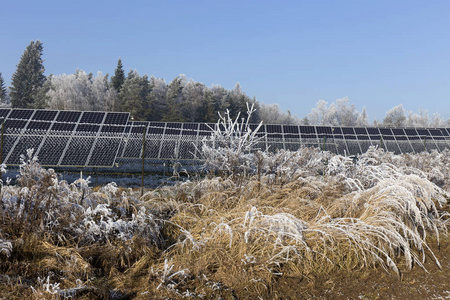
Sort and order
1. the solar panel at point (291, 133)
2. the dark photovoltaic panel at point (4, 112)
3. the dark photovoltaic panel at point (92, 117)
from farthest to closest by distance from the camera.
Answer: the solar panel at point (291, 133), the dark photovoltaic panel at point (4, 112), the dark photovoltaic panel at point (92, 117)

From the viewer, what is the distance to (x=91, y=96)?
55.4 meters

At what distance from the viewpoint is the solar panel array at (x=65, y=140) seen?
12352mm

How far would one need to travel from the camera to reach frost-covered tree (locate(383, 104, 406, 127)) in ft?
243

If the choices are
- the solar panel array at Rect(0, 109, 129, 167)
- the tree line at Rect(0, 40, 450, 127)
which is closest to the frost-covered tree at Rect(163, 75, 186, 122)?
the tree line at Rect(0, 40, 450, 127)

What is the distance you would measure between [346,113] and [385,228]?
275 feet

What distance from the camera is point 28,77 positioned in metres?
57.3

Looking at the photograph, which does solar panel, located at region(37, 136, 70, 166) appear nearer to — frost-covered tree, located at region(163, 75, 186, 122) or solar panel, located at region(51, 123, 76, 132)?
solar panel, located at region(51, 123, 76, 132)

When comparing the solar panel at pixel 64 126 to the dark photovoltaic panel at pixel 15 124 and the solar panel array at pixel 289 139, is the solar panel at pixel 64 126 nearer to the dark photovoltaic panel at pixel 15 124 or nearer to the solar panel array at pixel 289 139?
the dark photovoltaic panel at pixel 15 124

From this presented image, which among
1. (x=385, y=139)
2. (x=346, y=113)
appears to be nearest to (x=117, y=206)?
(x=385, y=139)

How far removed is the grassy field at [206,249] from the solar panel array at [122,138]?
3.94 meters

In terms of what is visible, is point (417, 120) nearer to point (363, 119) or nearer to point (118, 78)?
point (363, 119)

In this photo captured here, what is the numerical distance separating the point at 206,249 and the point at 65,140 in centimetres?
1074

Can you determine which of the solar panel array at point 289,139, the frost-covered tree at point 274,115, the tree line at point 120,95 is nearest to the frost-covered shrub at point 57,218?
the solar panel array at point 289,139

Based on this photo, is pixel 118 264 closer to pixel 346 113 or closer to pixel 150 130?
pixel 150 130
